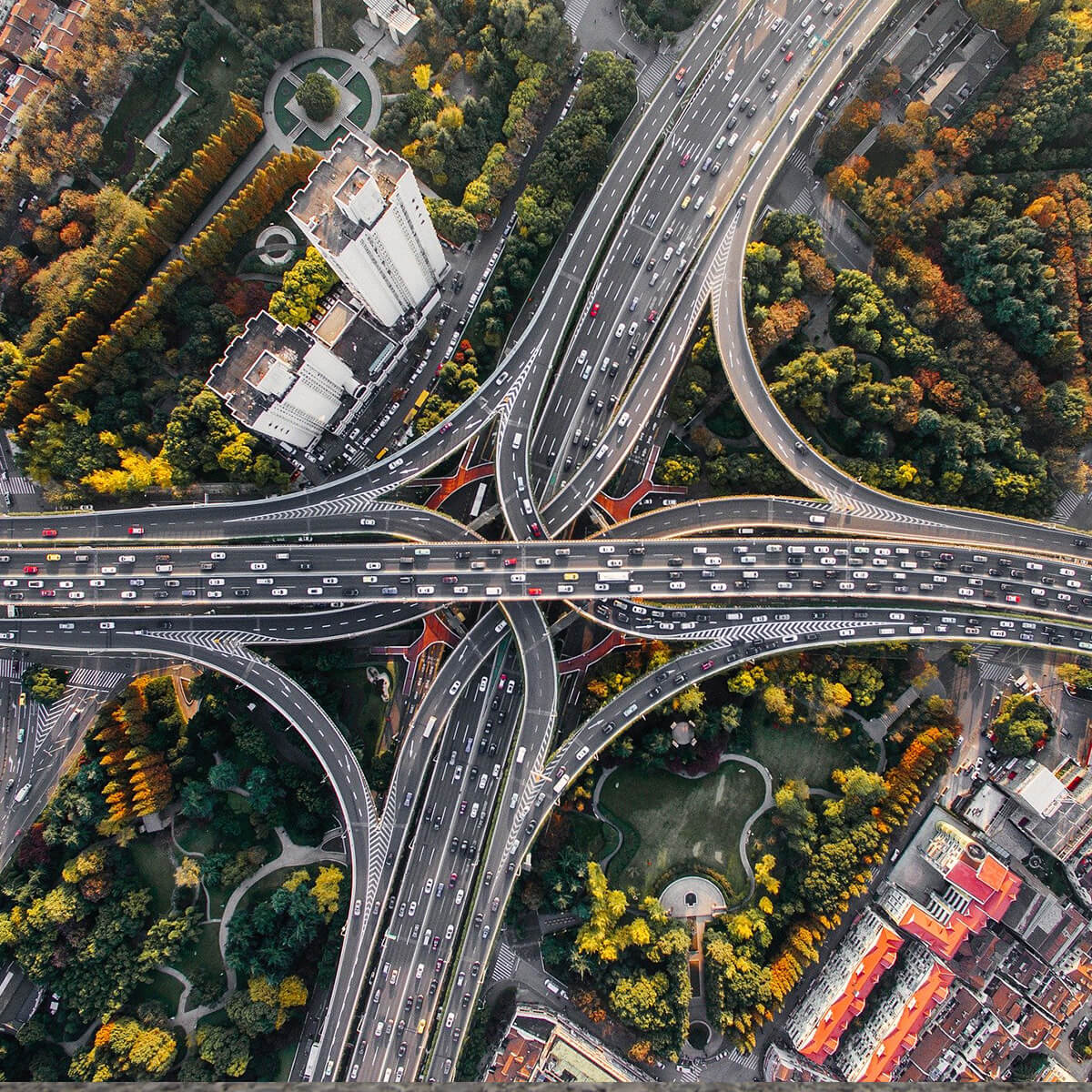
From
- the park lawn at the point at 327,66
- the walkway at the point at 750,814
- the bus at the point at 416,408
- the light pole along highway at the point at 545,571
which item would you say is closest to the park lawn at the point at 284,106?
the park lawn at the point at 327,66

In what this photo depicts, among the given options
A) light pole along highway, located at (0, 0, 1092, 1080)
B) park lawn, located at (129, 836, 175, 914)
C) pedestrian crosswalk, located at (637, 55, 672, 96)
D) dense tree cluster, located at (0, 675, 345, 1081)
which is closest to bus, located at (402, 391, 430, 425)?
light pole along highway, located at (0, 0, 1092, 1080)

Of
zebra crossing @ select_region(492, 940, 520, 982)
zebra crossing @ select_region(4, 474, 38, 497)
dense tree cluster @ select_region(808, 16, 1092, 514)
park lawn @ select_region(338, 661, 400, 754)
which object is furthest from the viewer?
zebra crossing @ select_region(4, 474, 38, 497)

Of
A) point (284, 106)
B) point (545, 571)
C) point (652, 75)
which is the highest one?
point (652, 75)

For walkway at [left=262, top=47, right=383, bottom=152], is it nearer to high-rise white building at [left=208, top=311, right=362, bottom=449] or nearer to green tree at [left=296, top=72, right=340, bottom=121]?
green tree at [left=296, top=72, right=340, bottom=121]

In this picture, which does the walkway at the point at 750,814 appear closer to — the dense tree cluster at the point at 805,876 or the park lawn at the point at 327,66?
the dense tree cluster at the point at 805,876

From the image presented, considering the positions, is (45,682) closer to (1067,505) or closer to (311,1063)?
(311,1063)

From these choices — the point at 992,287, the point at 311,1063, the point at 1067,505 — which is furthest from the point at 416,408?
the point at 1067,505
